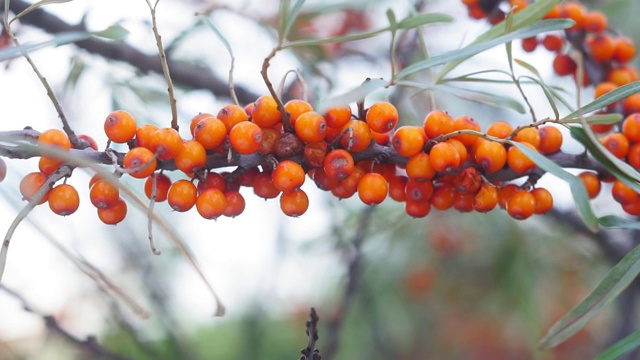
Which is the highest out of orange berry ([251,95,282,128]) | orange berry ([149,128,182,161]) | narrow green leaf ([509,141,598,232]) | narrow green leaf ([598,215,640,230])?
orange berry ([251,95,282,128])

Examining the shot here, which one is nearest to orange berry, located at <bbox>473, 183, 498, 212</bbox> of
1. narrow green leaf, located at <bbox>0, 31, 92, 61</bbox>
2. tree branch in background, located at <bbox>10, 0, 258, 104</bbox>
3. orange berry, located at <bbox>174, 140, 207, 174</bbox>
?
orange berry, located at <bbox>174, 140, 207, 174</bbox>

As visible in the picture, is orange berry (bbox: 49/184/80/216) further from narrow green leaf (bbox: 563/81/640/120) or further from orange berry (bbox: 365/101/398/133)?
narrow green leaf (bbox: 563/81/640/120)

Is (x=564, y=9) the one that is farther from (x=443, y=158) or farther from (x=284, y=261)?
(x=284, y=261)

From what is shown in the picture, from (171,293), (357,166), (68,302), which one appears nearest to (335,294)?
(171,293)

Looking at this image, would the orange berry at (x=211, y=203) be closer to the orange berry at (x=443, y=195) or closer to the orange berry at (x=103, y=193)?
the orange berry at (x=103, y=193)

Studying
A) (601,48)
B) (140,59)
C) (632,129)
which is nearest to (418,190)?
(632,129)

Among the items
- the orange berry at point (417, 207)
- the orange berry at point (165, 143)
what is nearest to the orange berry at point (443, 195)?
the orange berry at point (417, 207)
